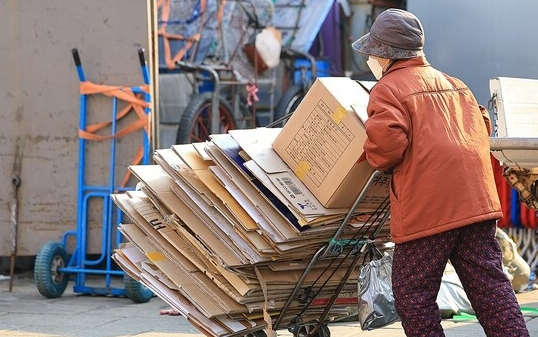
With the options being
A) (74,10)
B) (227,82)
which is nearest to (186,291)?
(74,10)

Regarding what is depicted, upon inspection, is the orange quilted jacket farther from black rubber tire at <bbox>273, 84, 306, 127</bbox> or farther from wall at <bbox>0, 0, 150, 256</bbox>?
black rubber tire at <bbox>273, 84, 306, 127</bbox>

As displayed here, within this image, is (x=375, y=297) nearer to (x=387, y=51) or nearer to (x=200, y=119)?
(x=387, y=51)

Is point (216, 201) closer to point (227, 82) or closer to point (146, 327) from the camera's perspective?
point (146, 327)

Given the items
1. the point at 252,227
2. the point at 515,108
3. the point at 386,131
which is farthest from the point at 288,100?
the point at 386,131

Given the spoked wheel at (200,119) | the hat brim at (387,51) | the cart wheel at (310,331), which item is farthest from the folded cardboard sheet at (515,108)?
the spoked wheel at (200,119)

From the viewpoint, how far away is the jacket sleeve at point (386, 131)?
4.20 m

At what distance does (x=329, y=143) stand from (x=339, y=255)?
558mm

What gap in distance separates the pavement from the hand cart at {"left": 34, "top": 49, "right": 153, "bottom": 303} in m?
0.14

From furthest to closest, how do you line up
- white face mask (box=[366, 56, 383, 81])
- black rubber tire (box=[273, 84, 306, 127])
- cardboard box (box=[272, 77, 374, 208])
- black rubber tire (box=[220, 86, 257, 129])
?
black rubber tire (box=[273, 84, 306, 127]) < black rubber tire (box=[220, 86, 257, 129]) < cardboard box (box=[272, 77, 374, 208]) < white face mask (box=[366, 56, 383, 81])

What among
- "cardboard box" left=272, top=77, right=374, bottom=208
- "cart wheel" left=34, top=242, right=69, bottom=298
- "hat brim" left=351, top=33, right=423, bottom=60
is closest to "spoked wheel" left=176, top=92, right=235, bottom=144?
"cart wheel" left=34, top=242, right=69, bottom=298

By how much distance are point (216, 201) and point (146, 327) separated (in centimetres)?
208

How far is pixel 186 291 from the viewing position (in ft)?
16.0

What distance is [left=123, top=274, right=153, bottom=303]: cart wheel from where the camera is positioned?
7500 mm

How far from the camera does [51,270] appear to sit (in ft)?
25.6
